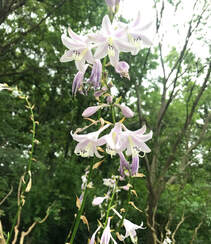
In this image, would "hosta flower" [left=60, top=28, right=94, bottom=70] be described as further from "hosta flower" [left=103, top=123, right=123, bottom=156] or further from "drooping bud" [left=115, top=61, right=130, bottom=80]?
"hosta flower" [left=103, top=123, right=123, bottom=156]

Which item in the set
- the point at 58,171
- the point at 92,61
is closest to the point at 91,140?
the point at 92,61

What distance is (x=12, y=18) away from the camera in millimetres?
7000

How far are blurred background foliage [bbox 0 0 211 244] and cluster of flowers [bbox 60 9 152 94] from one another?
6.89ft

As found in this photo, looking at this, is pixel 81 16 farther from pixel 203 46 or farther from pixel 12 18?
pixel 203 46

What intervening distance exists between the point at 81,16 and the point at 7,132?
170 inches

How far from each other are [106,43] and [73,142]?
4030 mm

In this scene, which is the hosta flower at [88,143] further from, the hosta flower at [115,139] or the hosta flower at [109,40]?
the hosta flower at [109,40]

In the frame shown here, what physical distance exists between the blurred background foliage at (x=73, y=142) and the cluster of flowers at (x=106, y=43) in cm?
210

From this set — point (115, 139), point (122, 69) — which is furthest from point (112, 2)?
point (115, 139)

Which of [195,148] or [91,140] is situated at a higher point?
[195,148]

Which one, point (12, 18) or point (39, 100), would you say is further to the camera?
point (39, 100)

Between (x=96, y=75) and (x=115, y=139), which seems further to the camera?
(x=96, y=75)

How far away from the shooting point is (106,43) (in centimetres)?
88

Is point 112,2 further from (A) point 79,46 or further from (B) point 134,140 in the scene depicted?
(B) point 134,140
